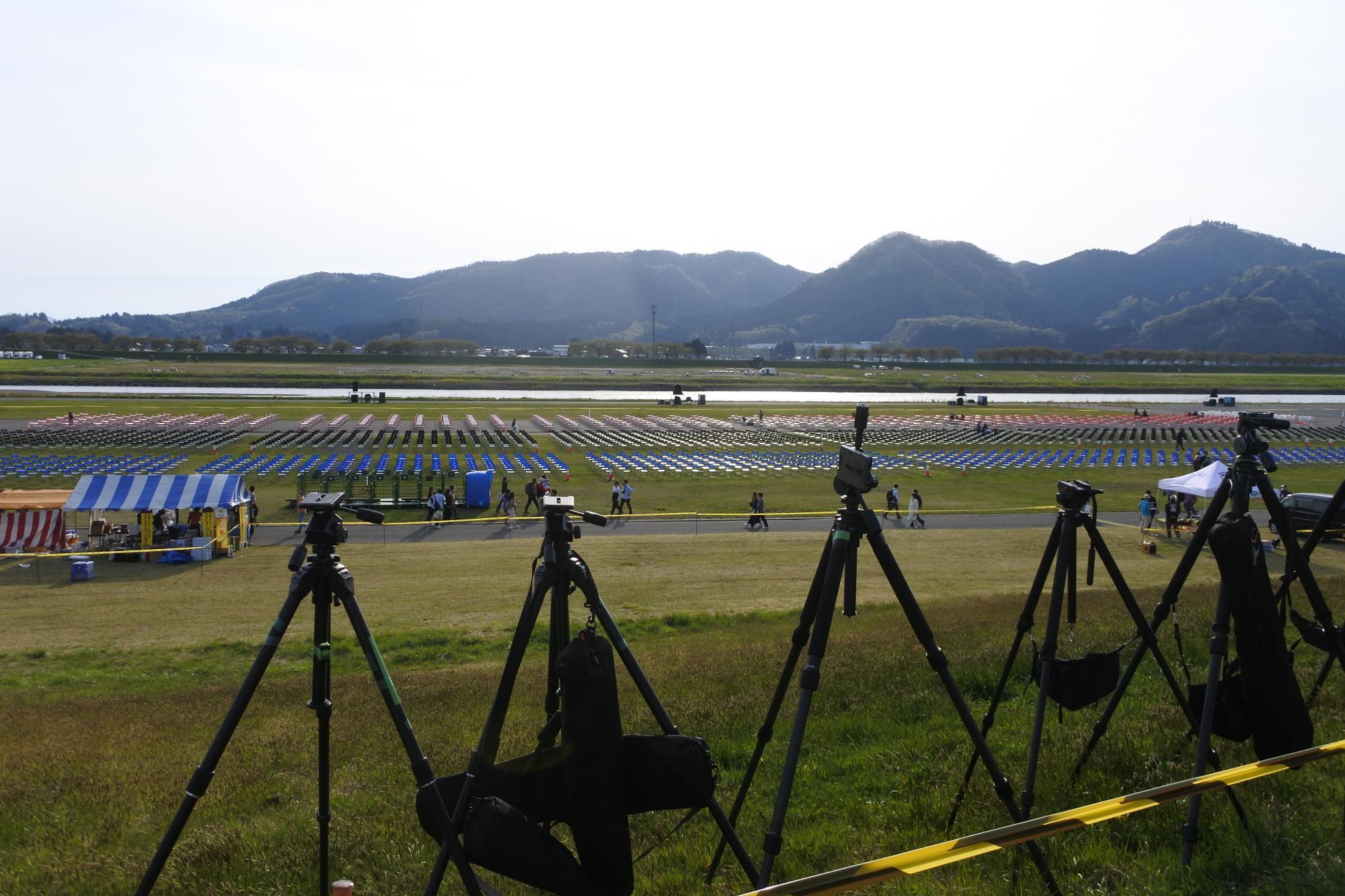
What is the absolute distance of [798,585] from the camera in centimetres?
2394

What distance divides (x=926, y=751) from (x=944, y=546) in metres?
24.3

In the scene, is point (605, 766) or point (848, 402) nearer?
point (605, 766)

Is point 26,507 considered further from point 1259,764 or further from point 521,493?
point 1259,764

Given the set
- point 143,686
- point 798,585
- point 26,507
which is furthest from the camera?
point 26,507

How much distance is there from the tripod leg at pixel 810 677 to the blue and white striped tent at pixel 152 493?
86.6 ft

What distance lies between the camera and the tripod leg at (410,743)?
12.9ft

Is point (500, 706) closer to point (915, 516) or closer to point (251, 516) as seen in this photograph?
point (251, 516)

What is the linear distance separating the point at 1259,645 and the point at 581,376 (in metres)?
149

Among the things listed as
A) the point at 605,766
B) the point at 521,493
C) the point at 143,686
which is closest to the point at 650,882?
the point at 605,766

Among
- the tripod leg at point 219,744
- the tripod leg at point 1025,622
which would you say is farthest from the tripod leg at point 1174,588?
the tripod leg at point 219,744

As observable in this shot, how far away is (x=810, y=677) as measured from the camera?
450 cm

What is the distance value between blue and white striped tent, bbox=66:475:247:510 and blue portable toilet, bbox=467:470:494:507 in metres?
12.1

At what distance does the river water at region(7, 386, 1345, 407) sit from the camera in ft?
344

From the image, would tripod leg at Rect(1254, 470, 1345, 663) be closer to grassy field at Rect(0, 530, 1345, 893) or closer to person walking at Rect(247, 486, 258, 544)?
grassy field at Rect(0, 530, 1345, 893)
